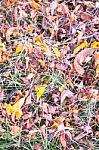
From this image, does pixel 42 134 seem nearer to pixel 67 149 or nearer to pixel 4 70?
pixel 67 149

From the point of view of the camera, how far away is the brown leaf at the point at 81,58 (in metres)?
1.71

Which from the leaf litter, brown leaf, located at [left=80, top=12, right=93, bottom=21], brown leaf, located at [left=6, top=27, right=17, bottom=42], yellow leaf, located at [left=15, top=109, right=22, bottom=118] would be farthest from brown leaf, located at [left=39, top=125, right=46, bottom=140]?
brown leaf, located at [left=80, top=12, right=93, bottom=21]

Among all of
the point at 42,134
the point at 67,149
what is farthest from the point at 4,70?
the point at 67,149

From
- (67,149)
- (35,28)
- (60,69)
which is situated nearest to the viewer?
(67,149)

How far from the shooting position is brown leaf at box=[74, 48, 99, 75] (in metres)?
1.71

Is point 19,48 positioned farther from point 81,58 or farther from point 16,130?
point 16,130

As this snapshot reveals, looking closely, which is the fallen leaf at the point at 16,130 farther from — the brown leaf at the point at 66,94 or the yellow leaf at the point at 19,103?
the brown leaf at the point at 66,94

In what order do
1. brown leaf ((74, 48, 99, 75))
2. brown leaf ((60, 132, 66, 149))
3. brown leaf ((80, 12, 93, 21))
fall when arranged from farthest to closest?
1. brown leaf ((80, 12, 93, 21))
2. brown leaf ((74, 48, 99, 75))
3. brown leaf ((60, 132, 66, 149))

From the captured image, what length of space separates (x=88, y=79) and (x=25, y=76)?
0.29 metres

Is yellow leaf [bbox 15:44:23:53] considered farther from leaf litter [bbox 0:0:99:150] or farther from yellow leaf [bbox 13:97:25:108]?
yellow leaf [bbox 13:97:25:108]

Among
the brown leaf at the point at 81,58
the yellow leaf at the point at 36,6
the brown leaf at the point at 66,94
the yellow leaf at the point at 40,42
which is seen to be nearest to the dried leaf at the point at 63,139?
the brown leaf at the point at 66,94

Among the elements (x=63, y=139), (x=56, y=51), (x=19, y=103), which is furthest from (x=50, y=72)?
(x=63, y=139)

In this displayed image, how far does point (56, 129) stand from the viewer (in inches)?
61.7

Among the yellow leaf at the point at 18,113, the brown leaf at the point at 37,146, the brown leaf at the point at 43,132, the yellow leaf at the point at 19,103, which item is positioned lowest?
the brown leaf at the point at 37,146
